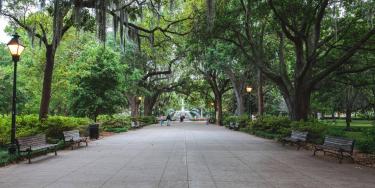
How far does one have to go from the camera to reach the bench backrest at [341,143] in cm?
1220

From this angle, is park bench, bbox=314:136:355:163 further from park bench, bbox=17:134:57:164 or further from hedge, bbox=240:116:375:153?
park bench, bbox=17:134:57:164

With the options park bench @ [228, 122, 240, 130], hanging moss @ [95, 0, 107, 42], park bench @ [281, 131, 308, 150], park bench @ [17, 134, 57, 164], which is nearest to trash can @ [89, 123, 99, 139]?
park bench @ [17, 134, 57, 164]

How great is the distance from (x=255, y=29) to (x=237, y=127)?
36.6 ft

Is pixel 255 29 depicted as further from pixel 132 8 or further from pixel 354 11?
pixel 132 8

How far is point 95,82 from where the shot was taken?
28875mm

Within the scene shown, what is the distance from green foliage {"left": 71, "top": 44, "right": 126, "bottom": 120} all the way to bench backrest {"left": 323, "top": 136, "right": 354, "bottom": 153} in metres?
18.5

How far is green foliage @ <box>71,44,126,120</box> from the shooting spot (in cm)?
2831

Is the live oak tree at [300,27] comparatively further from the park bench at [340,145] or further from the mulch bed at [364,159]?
the park bench at [340,145]

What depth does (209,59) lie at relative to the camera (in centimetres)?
3173

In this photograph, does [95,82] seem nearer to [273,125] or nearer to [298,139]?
[273,125]

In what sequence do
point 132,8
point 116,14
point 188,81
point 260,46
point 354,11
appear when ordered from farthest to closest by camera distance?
1. point 188,81
2. point 260,46
3. point 354,11
4. point 132,8
5. point 116,14

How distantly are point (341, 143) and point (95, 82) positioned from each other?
2034 cm

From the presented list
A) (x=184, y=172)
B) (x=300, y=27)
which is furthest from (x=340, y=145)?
(x=300, y=27)

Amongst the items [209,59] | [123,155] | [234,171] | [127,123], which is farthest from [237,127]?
[234,171]
